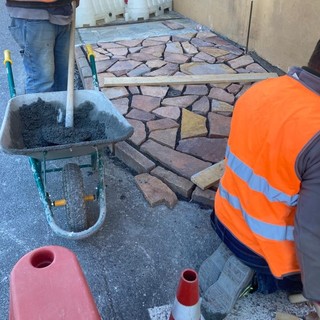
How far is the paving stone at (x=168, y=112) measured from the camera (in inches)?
150

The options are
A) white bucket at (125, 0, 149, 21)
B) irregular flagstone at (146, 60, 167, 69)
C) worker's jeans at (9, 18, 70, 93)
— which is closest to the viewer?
worker's jeans at (9, 18, 70, 93)

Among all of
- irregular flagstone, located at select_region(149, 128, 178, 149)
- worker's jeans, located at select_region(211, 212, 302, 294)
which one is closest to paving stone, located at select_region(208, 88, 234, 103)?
irregular flagstone, located at select_region(149, 128, 178, 149)

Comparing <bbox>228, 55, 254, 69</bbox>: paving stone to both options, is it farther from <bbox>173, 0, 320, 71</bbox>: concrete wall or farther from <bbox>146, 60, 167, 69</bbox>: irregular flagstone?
<bbox>146, 60, 167, 69</bbox>: irregular flagstone

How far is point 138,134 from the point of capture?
11.6 ft

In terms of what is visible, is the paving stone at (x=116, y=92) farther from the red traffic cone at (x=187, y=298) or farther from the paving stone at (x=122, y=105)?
the red traffic cone at (x=187, y=298)

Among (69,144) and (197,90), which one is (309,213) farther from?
(197,90)

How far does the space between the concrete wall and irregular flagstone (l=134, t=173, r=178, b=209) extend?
246 cm

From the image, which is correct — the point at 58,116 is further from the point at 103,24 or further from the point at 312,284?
the point at 103,24

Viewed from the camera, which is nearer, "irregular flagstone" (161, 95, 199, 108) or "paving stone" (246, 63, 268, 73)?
"irregular flagstone" (161, 95, 199, 108)

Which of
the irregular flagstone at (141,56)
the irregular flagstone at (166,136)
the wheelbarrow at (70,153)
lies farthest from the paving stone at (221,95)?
the wheelbarrow at (70,153)

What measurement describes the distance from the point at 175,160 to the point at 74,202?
3.61 ft

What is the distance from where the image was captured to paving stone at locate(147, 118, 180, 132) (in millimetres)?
3626

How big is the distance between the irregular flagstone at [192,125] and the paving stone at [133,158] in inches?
18.5

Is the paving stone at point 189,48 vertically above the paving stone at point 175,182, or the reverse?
the paving stone at point 189,48
